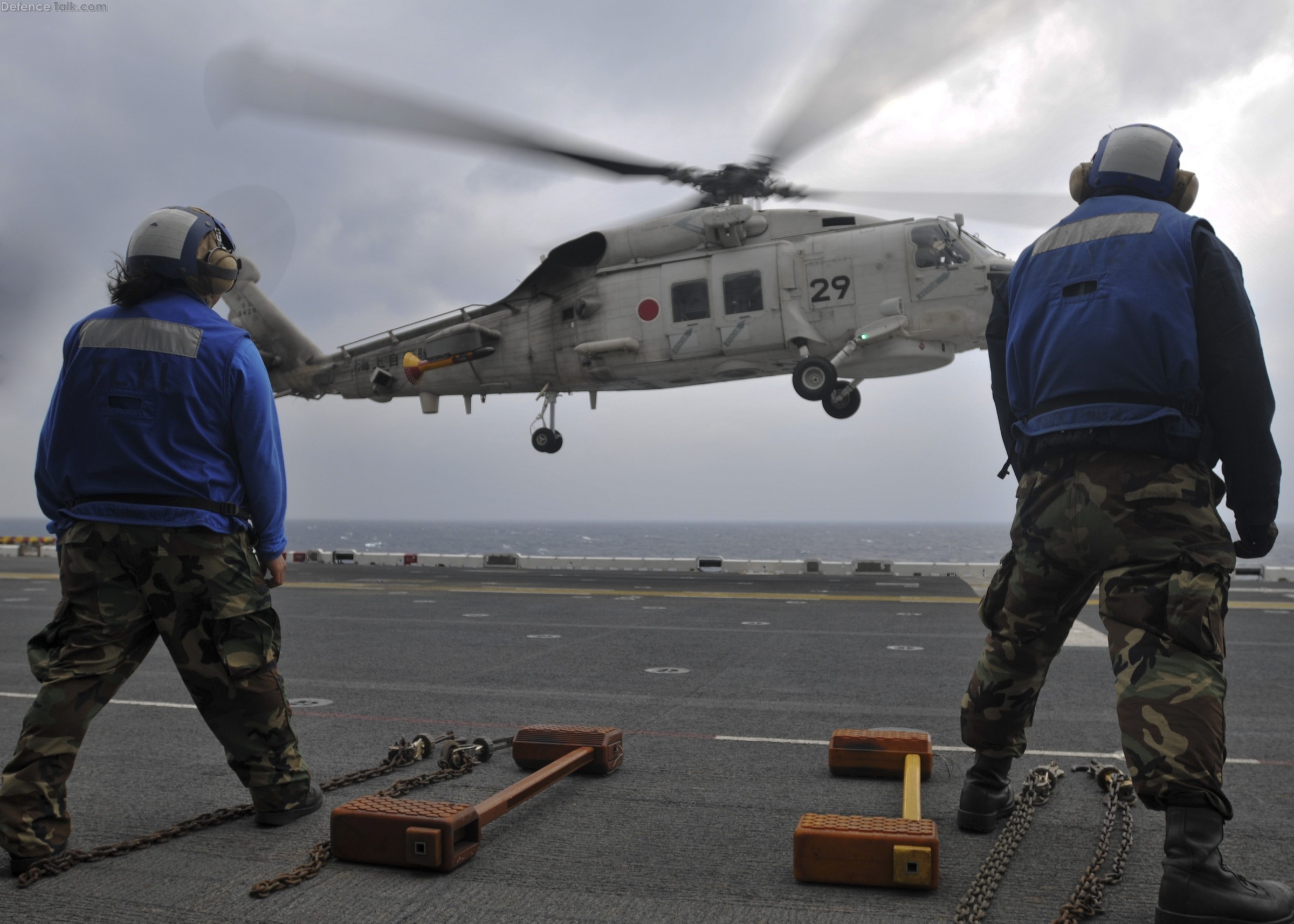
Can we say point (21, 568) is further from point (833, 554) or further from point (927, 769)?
point (833, 554)

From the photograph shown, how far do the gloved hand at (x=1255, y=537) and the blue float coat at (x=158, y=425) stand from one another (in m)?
3.03

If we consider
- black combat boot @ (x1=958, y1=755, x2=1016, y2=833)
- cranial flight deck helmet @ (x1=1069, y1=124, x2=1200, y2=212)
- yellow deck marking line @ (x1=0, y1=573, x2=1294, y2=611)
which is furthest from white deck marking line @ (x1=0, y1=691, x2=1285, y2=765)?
yellow deck marking line @ (x1=0, y1=573, x2=1294, y2=611)

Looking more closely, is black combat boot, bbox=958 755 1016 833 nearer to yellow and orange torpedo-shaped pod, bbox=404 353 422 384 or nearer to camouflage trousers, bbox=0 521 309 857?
camouflage trousers, bbox=0 521 309 857

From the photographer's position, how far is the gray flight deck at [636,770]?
8.62ft

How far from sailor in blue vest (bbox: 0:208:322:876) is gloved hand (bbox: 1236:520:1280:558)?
10.4ft

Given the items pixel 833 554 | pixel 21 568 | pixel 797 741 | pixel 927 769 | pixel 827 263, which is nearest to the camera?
pixel 927 769

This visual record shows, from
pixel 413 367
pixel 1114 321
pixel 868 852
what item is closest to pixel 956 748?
pixel 868 852

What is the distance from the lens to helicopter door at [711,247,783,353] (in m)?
16.6

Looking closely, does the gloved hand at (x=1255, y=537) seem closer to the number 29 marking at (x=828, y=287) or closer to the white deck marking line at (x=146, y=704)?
the white deck marking line at (x=146, y=704)

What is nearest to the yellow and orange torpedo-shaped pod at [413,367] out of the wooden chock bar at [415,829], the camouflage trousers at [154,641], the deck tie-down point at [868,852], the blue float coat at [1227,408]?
the camouflage trousers at [154,641]

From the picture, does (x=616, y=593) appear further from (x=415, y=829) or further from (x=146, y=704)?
(x=415, y=829)

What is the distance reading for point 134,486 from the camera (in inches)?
124

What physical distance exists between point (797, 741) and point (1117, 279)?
2.83 m

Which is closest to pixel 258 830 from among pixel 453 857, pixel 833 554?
pixel 453 857
